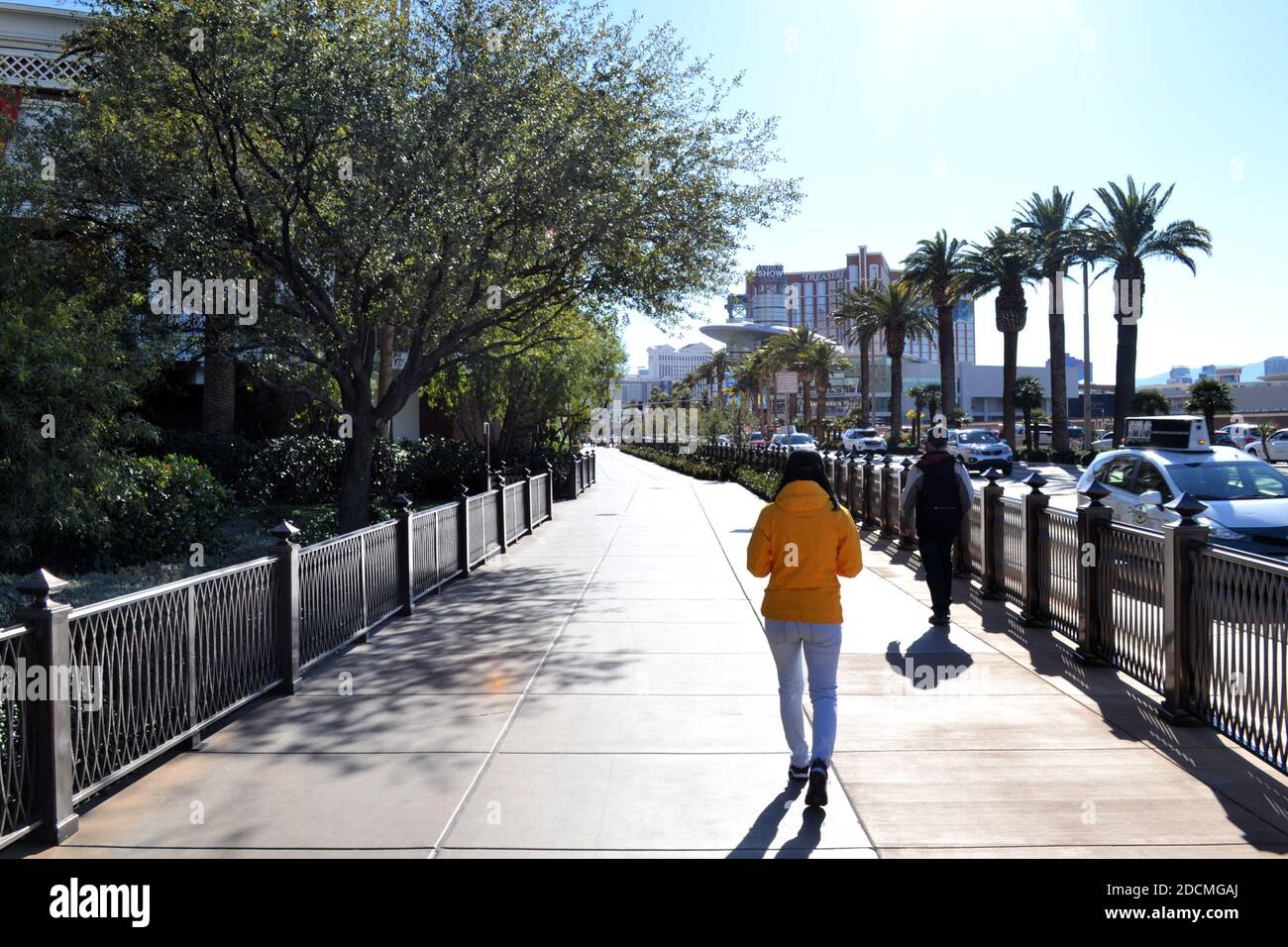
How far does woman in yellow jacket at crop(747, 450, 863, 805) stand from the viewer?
5.24 m

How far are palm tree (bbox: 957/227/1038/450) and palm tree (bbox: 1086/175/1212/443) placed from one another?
404 centimetres

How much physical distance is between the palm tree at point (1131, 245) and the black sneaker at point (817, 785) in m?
40.5

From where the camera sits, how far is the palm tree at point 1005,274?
47.1 metres

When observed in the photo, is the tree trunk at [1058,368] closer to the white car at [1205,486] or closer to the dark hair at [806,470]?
the white car at [1205,486]

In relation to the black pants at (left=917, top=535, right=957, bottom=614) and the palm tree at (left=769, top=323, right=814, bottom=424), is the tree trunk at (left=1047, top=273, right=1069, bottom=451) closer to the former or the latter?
the palm tree at (left=769, top=323, right=814, bottom=424)

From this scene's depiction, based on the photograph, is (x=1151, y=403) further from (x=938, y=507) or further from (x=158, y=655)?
(x=158, y=655)

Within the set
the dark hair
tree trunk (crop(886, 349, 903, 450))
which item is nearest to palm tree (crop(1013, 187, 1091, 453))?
tree trunk (crop(886, 349, 903, 450))

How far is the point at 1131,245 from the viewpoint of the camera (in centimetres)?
4256

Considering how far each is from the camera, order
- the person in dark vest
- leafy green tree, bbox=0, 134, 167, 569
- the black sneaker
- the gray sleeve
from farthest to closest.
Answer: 1. leafy green tree, bbox=0, 134, 167, 569
2. the gray sleeve
3. the person in dark vest
4. the black sneaker

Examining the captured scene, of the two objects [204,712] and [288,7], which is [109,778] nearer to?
[204,712]

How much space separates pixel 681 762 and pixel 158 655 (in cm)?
296

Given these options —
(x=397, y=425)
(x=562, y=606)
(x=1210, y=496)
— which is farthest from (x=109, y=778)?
(x=397, y=425)

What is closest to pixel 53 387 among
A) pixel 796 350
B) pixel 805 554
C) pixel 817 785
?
pixel 805 554

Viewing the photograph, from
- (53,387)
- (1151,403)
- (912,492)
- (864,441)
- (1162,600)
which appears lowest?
(1162,600)
